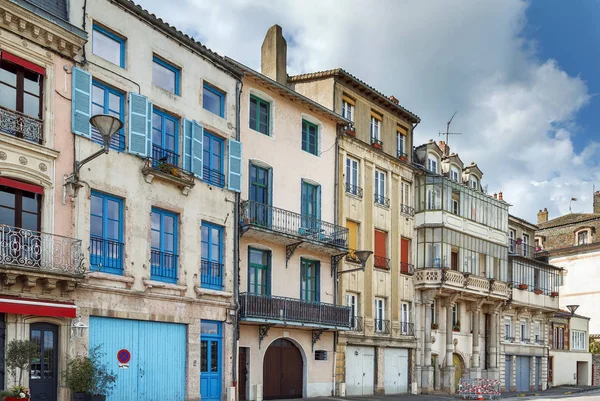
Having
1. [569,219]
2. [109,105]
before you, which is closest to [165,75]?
[109,105]

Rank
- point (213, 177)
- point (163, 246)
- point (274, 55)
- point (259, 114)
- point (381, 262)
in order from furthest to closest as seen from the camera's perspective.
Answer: point (381, 262)
point (274, 55)
point (259, 114)
point (213, 177)
point (163, 246)

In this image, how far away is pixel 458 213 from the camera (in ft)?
130

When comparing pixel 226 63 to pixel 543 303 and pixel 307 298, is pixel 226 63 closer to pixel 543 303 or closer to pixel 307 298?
pixel 307 298

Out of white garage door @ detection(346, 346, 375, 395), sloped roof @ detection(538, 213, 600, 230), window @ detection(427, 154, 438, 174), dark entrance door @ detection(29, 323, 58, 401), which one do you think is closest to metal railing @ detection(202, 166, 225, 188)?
dark entrance door @ detection(29, 323, 58, 401)

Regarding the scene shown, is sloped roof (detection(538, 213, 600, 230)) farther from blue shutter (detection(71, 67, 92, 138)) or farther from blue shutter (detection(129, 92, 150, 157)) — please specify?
blue shutter (detection(71, 67, 92, 138))

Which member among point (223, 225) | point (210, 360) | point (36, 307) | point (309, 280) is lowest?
point (210, 360)

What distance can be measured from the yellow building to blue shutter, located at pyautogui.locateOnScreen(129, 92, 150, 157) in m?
11.7

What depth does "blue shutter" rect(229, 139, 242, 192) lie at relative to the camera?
25.8 metres

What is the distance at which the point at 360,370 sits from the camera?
32594 millimetres

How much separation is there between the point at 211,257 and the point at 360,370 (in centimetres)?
1088

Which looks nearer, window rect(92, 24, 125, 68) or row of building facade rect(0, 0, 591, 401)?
row of building facade rect(0, 0, 591, 401)

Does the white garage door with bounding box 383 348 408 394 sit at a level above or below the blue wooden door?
below

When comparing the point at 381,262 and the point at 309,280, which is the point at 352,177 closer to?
the point at 381,262

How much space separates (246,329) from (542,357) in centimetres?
2821
